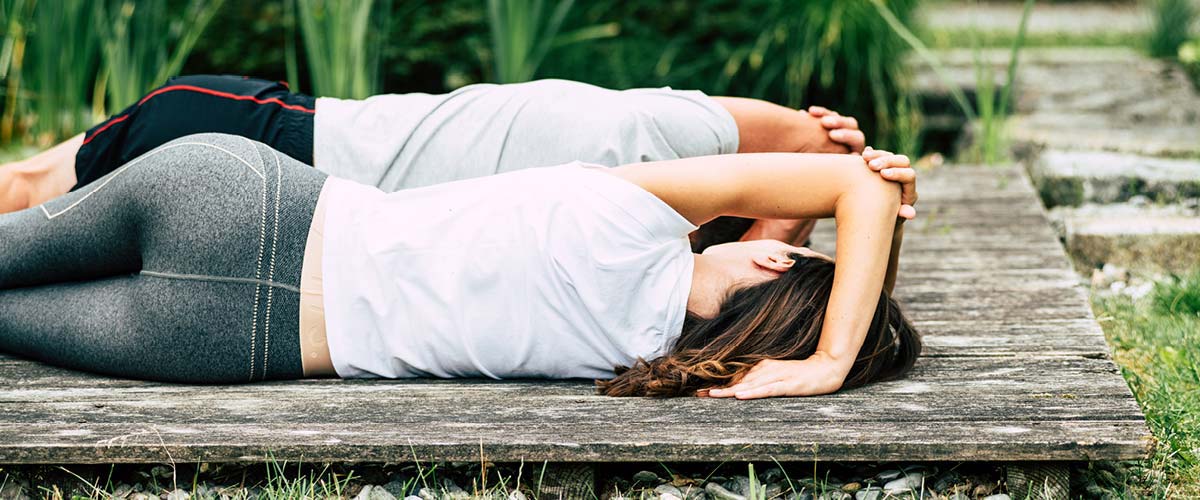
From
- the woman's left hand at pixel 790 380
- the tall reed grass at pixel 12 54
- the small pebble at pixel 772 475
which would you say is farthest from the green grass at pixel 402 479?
the tall reed grass at pixel 12 54

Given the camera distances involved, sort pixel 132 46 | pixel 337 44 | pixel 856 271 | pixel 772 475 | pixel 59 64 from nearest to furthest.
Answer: pixel 772 475, pixel 856 271, pixel 337 44, pixel 59 64, pixel 132 46

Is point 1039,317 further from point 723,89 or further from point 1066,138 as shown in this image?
point 723,89

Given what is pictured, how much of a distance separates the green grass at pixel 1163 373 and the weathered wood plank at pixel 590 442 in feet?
0.58

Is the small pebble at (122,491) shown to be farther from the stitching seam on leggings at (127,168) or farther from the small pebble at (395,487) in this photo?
the stitching seam on leggings at (127,168)

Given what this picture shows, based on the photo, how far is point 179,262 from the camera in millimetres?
2125

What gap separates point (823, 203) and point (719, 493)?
0.56 meters

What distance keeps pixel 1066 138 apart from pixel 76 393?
12.6ft

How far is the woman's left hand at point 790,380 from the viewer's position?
2072 millimetres

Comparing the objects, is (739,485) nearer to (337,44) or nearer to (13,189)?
(13,189)

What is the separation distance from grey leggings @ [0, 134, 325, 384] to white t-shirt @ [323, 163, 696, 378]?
3.9 inches

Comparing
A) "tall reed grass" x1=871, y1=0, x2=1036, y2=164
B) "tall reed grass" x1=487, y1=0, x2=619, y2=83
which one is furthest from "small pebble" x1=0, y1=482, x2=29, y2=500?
"tall reed grass" x1=871, y1=0, x2=1036, y2=164

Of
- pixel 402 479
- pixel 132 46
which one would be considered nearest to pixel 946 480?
pixel 402 479

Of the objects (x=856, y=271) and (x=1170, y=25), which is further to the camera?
(x=1170, y=25)

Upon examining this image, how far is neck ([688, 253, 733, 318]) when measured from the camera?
2158mm
